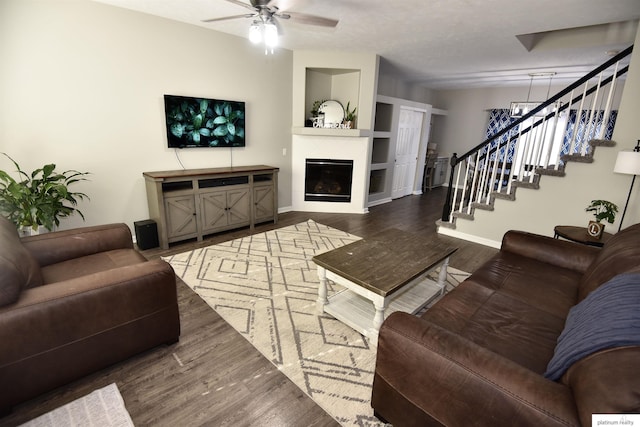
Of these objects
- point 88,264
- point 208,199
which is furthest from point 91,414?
point 208,199

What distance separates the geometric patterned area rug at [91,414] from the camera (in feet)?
5.04

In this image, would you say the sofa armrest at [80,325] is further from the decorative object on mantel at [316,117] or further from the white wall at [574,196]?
the white wall at [574,196]

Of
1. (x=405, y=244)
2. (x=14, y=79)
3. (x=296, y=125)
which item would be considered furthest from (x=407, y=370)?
(x=296, y=125)

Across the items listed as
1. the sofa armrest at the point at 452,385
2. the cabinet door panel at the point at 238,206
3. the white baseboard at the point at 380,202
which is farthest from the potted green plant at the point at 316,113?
the sofa armrest at the point at 452,385

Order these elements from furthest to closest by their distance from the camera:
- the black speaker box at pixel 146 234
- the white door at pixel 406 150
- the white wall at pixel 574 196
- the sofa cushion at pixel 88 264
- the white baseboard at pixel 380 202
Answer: the white door at pixel 406 150, the white baseboard at pixel 380 202, the black speaker box at pixel 146 234, the white wall at pixel 574 196, the sofa cushion at pixel 88 264

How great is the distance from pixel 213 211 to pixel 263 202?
82 cm

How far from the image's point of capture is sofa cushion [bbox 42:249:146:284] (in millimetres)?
2047

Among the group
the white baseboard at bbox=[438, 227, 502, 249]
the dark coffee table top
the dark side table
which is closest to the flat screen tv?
the dark coffee table top

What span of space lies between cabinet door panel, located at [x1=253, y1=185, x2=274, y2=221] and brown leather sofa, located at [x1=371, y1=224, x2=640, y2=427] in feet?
10.6

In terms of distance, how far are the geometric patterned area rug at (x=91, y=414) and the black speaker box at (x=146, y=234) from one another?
2.24 meters

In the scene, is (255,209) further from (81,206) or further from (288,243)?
(81,206)

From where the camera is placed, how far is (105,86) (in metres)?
3.36

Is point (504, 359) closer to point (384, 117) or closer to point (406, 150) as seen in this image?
point (384, 117)

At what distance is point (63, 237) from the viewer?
232cm
